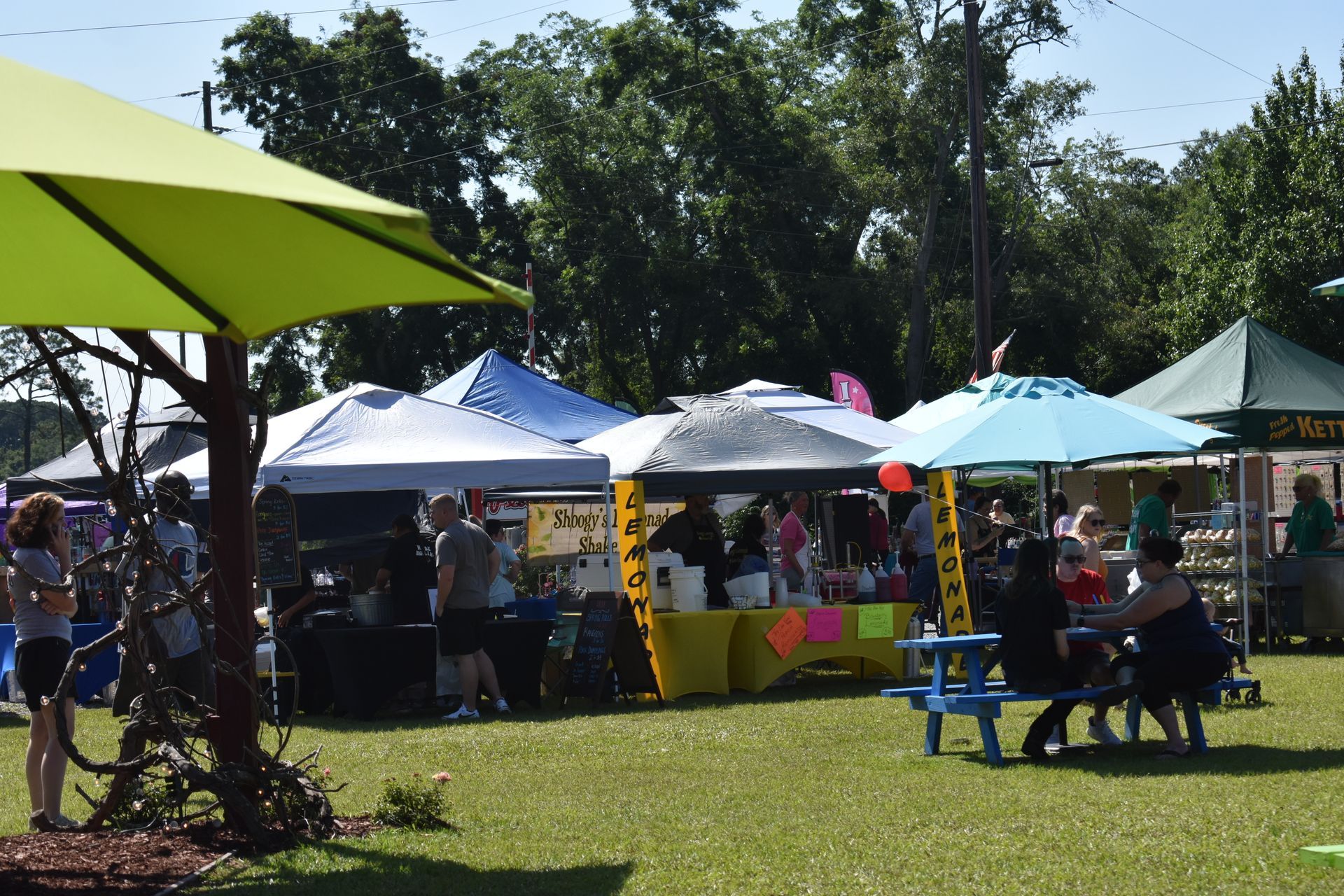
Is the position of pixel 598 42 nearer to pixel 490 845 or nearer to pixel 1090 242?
pixel 1090 242

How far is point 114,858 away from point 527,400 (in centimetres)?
1254

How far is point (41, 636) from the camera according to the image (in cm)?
654

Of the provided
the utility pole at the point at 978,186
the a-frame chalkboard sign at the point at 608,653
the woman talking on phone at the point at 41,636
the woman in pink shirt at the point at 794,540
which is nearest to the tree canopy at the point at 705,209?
the utility pole at the point at 978,186

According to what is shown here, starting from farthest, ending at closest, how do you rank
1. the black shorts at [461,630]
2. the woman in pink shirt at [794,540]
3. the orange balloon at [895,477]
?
1. the woman in pink shirt at [794,540]
2. the orange balloon at [895,477]
3. the black shorts at [461,630]

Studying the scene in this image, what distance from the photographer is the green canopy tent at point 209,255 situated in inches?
137

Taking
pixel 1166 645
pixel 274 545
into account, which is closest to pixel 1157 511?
pixel 1166 645

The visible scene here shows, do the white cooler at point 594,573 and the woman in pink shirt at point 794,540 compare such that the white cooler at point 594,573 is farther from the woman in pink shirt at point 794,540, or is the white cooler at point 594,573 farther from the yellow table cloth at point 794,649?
the woman in pink shirt at point 794,540

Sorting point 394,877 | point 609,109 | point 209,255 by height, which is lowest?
point 394,877

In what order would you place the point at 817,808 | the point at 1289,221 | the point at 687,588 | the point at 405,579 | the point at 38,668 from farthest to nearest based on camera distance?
the point at 1289,221 < the point at 687,588 < the point at 405,579 < the point at 817,808 < the point at 38,668

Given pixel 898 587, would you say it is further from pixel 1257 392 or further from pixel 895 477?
pixel 1257 392

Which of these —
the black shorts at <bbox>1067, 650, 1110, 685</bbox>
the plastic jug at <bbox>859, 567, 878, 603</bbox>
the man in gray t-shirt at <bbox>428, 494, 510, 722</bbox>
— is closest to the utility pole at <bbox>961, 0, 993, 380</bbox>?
the plastic jug at <bbox>859, 567, 878, 603</bbox>

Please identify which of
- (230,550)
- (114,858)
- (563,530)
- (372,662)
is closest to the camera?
(114,858)

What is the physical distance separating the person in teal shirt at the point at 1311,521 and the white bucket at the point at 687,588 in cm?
659

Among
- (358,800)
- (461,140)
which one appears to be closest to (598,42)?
(461,140)
